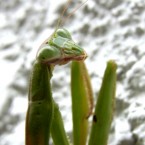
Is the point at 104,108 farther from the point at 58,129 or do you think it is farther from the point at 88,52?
the point at 88,52

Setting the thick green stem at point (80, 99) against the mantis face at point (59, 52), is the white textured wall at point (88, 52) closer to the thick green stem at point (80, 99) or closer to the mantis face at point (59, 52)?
the thick green stem at point (80, 99)

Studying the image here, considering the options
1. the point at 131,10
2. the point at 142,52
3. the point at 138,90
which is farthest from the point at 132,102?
the point at 131,10

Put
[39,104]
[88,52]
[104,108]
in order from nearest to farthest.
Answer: [39,104], [104,108], [88,52]

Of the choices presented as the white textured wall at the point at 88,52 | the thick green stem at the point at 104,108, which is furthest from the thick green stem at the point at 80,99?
the white textured wall at the point at 88,52

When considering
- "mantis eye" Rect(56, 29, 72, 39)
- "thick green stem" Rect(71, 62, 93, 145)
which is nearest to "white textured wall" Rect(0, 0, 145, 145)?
"thick green stem" Rect(71, 62, 93, 145)

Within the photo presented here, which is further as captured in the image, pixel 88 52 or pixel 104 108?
pixel 88 52

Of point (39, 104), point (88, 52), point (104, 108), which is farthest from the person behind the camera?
point (88, 52)

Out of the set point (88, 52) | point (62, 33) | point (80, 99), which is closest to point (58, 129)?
point (80, 99)

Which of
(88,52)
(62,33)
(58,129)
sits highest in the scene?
(88,52)

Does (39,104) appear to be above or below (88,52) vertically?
below

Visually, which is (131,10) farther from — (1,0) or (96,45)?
(1,0)
